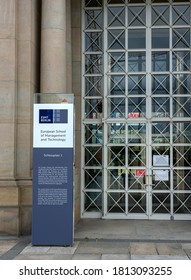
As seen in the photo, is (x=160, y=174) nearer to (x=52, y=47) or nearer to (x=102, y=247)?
(x=102, y=247)

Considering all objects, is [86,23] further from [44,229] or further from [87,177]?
[44,229]

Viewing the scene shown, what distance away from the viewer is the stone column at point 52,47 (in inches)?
420

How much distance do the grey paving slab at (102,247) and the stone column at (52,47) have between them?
384cm

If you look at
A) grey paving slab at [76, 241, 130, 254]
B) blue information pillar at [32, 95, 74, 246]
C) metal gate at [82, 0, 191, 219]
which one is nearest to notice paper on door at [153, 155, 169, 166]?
metal gate at [82, 0, 191, 219]

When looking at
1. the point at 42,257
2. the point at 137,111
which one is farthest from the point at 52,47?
the point at 42,257

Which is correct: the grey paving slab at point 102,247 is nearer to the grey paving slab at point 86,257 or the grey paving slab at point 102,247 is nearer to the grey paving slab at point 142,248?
the grey paving slab at point 142,248

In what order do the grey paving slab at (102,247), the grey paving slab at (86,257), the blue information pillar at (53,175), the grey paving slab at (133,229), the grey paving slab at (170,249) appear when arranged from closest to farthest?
the grey paving slab at (86,257), the grey paving slab at (170,249), the grey paving slab at (102,247), the blue information pillar at (53,175), the grey paving slab at (133,229)

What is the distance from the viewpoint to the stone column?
1066 centimetres

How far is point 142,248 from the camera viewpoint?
872 centimetres

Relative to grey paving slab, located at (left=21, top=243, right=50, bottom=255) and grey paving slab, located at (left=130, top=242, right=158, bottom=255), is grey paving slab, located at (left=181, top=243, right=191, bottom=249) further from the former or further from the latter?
grey paving slab, located at (left=21, top=243, right=50, bottom=255)

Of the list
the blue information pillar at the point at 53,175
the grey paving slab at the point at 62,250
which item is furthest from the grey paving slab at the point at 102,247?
the blue information pillar at the point at 53,175

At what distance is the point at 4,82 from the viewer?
10227 mm

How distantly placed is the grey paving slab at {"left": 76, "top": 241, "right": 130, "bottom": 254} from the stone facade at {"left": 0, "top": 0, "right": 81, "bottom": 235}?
1788mm

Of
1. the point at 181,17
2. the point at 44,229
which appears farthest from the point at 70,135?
the point at 181,17
